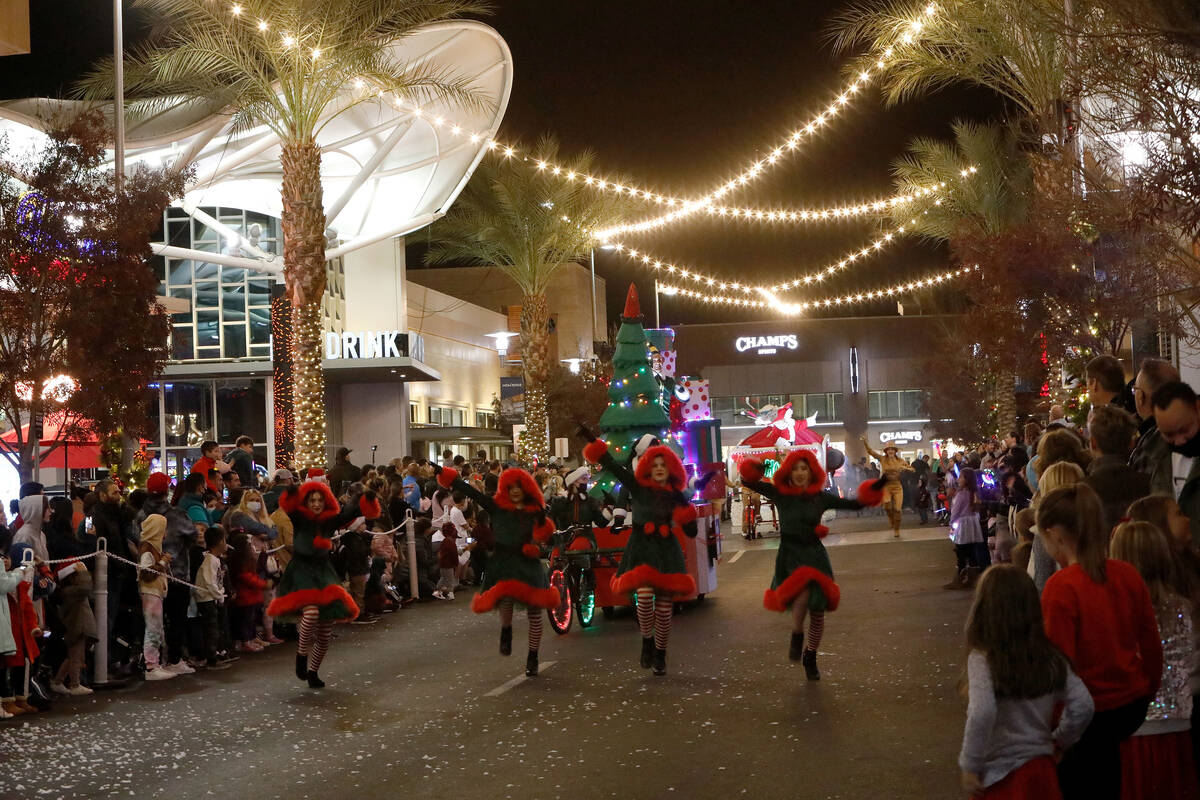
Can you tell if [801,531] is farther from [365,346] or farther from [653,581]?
[365,346]

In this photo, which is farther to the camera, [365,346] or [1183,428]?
[365,346]

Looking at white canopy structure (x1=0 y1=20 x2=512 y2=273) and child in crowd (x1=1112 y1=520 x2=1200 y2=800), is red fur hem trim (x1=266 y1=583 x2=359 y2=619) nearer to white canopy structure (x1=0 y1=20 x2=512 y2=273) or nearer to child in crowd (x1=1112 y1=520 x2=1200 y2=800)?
child in crowd (x1=1112 y1=520 x2=1200 y2=800)

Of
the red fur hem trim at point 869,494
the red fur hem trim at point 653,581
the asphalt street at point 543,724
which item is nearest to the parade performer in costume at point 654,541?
the red fur hem trim at point 653,581

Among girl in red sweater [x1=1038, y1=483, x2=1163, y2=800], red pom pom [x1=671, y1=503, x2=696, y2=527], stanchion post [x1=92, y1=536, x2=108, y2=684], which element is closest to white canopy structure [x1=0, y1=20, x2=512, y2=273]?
stanchion post [x1=92, y1=536, x2=108, y2=684]

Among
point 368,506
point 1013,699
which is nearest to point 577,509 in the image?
point 368,506

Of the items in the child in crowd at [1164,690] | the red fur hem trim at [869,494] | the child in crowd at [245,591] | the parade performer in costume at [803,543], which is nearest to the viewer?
the child in crowd at [1164,690]

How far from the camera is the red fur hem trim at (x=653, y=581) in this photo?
11875mm

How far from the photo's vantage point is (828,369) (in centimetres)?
7975

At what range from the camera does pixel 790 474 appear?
1162 centimetres

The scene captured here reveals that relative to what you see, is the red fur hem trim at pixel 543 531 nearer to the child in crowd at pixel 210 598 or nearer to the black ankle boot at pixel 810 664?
the black ankle boot at pixel 810 664

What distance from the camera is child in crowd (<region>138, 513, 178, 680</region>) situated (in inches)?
515

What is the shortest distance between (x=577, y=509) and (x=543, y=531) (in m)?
3.57

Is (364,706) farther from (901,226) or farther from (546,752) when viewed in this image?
(901,226)

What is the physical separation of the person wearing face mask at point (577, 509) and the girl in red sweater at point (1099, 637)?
10586mm
